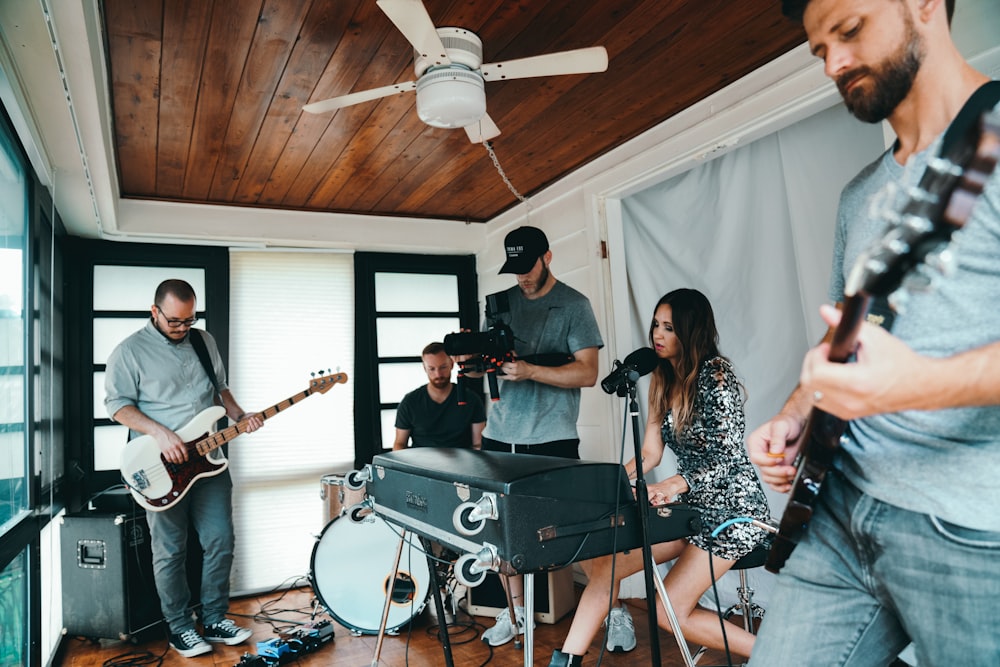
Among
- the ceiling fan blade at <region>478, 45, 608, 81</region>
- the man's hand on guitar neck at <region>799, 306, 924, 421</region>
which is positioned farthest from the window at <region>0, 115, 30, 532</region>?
the man's hand on guitar neck at <region>799, 306, 924, 421</region>

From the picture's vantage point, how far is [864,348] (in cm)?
72

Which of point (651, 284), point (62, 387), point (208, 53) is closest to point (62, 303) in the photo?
point (62, 387)

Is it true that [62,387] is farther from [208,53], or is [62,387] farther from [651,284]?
[651,284]

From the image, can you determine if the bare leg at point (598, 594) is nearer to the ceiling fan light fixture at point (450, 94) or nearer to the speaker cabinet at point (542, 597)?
the speaker cabinet at point (542, 597)

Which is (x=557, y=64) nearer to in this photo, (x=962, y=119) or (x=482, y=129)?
(x=482, y=129)

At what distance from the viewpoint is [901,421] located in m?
0.89

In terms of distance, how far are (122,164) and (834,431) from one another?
3588 millimetres

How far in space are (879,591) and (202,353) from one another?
327 centimetres

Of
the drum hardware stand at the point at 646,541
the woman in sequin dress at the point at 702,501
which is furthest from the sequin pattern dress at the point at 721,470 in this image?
the drum hardware stand at the point at 646,541

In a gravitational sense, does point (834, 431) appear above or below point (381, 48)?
below

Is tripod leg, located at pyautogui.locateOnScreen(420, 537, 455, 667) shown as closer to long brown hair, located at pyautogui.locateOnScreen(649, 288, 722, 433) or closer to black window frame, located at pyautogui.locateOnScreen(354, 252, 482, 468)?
long brown hair, located at pyautogui.locateOnScreen(649, 288, 722, 433)

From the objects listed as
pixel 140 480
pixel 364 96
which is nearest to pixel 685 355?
pixel 364 96

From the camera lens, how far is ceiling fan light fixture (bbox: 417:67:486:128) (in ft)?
6.88

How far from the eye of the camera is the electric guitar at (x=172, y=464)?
122 inches
